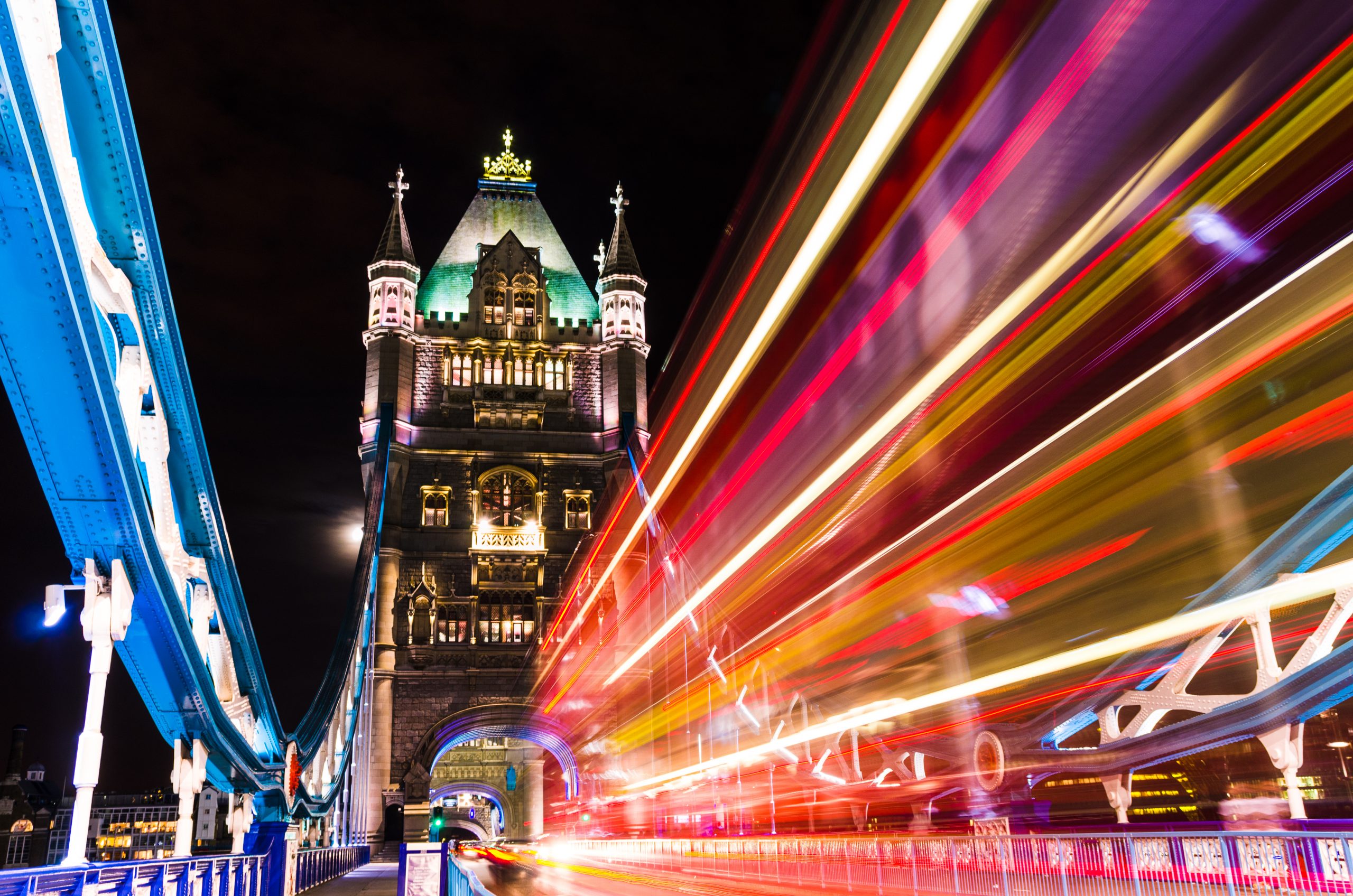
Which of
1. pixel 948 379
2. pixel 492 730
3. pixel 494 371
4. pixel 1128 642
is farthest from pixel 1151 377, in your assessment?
pixel 494 371

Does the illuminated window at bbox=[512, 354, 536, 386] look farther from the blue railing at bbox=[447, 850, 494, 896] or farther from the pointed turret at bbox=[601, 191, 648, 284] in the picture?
the blue railing at bbox=[447, 850, 494, 896]

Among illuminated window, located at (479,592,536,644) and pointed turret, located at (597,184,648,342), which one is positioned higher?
pointed turret, located at (597,184,648,342)

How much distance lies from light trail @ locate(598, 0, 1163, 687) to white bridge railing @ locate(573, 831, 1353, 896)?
21.7ft

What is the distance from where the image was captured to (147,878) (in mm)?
8461

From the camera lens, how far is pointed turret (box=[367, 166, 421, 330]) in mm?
48719

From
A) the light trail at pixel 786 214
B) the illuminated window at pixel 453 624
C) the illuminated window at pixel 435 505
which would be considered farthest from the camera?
the illuminated window at pixel 435 505

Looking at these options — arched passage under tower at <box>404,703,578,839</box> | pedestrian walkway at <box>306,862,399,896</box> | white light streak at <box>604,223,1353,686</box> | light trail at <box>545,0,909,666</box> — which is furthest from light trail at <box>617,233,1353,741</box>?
arched passage under tower at <box>404,703,578,839</box>

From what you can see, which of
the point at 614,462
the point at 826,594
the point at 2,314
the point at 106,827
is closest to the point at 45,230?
the point at 2,314

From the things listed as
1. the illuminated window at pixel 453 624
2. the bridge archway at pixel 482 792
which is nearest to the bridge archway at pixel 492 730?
the illuminated window at pixel 453 624

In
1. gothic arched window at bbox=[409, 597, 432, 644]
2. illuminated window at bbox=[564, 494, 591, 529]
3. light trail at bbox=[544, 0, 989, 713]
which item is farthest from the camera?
illuminated window at bbox=[564, 494, 591, 529]

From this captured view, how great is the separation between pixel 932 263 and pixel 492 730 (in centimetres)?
2640

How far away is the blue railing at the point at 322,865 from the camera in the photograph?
54.1 feet

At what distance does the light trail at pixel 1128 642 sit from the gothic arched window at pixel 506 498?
2180cm

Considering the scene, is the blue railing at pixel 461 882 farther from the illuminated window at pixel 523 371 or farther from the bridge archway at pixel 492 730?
the illuminated window at pixel 523 371
